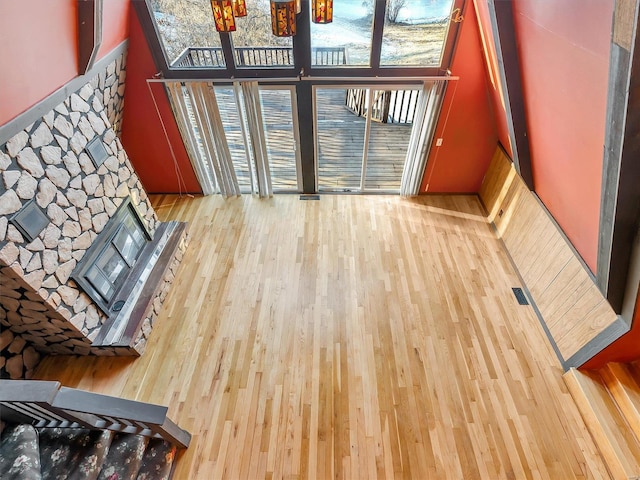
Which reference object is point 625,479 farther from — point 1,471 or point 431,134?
point 1,471

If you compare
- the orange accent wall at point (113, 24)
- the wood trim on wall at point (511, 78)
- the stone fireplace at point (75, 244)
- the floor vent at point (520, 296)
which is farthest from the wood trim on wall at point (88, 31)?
the floor vent at point (520, 296)

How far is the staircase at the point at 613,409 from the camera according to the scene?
2.49m

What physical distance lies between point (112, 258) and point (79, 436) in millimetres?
1646

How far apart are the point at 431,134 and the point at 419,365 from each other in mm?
3000

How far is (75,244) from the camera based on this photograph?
285cm

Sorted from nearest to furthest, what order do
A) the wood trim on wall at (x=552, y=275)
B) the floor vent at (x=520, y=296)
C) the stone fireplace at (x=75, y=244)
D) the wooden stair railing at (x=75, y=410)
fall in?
the wooden stair railing at (x=75, y=410)
the stone fireplace at (x=75, y=244)
the wood trim on wall at (x=552, y=275)
the floor vent at (x=520, y=296)

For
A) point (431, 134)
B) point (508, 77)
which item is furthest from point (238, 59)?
point (508, 77)

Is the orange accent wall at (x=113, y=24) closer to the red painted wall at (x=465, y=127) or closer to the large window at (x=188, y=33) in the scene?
the large window at (x=188, y=33)

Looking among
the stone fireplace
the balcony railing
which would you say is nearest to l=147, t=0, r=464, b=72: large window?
the balcony railing

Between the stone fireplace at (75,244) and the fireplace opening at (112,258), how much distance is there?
0.04ft

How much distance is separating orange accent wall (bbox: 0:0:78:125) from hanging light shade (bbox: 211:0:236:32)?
1086 millimetres

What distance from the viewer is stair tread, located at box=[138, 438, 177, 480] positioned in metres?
2.45

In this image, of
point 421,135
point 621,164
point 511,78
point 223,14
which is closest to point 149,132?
point 223,14

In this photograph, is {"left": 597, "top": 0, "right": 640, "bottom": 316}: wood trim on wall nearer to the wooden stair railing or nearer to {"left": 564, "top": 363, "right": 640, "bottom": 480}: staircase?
{"left": 564, "top": 363, "right": 640, "bottom": 480}: staircase
